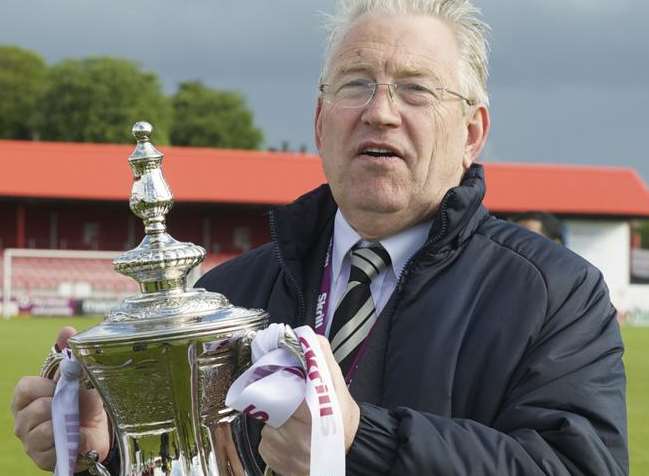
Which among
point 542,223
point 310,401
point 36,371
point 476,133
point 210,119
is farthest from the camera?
point 210,119

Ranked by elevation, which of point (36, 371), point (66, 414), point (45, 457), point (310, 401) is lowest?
point (36, 371)

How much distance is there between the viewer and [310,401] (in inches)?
52.7

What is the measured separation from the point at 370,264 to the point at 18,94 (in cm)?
5197

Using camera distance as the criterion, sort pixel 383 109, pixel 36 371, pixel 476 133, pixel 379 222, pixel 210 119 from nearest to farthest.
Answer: pixel 383 109, pixel 379 222, pixel 476 133, pixel 36 371, pixel 210 119

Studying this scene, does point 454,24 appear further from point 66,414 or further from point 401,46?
point 66,414

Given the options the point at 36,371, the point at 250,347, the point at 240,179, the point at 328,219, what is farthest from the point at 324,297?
the point at 240,179

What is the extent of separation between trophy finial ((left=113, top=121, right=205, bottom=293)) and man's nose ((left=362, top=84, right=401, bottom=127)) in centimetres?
37

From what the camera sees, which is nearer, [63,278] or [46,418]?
[46,418]

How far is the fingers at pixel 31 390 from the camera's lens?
1.77 meters

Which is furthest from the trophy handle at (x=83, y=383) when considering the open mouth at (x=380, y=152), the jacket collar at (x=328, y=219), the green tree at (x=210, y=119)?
the green tree at (x=210, y=119)

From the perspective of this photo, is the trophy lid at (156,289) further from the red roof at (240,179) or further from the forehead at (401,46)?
the red roof at (240,179)

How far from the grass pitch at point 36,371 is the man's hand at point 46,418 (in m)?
4.21

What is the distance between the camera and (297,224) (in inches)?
80.7

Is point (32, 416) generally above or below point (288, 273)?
below
